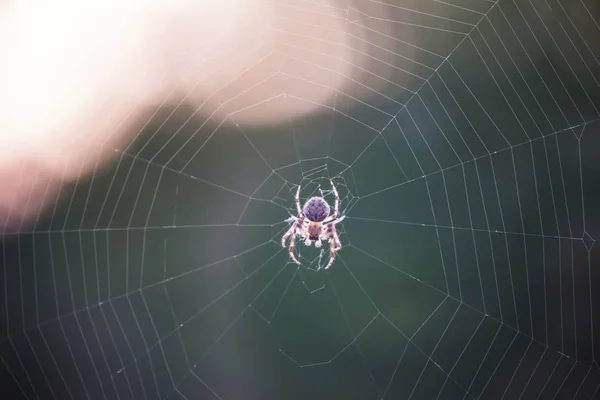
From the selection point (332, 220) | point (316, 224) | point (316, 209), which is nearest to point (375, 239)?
point (332, 220)

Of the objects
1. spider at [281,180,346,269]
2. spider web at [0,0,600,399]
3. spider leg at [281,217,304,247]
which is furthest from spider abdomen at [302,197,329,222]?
spider web at [0,0,600,399]

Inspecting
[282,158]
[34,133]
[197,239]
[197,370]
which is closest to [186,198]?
[197,239]

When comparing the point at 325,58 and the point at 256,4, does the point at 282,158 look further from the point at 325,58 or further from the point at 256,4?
the point at 256,4

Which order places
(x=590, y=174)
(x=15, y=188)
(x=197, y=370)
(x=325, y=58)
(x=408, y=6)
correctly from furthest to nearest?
(x=197, y=370)
(x=408, y=6)
(x=325, y=58)
(x=590, y=174)
(x=15, y=188)

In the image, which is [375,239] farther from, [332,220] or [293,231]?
[293,231]

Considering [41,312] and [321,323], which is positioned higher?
[321,323]

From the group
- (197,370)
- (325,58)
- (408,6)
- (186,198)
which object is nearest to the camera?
(325,58)

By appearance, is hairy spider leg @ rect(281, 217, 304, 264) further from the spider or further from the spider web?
the spider web
